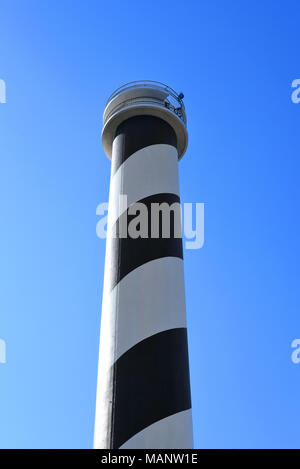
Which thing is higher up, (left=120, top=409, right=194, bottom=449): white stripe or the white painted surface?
the white painted surface

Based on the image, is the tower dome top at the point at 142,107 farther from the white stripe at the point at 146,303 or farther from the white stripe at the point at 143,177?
the white stripe at the point at 146,303

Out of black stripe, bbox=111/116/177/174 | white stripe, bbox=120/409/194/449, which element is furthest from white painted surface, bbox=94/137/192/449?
→ black stripe, bbox=111/116/177/174

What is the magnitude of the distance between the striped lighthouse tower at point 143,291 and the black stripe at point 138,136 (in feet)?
0.06

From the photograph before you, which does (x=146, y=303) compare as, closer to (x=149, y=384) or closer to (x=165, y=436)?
(x=149, y=384)

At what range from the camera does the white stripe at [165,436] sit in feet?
16.5

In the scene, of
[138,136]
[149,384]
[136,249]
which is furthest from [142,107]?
[149,384]

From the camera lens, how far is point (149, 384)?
5371 millimetres

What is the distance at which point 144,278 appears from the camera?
20.3 ft

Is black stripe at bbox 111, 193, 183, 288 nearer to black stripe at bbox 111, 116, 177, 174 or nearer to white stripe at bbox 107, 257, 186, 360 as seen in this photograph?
white stripe at bbox 107, 257, 186, 360

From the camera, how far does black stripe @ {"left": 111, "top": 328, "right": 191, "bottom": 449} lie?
515 cm

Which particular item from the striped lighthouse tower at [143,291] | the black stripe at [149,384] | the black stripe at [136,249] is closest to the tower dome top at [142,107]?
the striped lighthouse tower at [143,291]

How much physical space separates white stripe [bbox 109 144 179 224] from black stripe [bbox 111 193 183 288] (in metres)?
0.16

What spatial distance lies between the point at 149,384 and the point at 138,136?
389 cm
